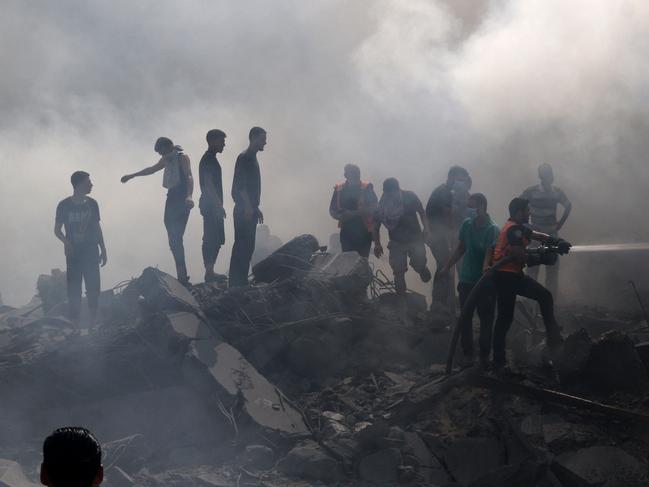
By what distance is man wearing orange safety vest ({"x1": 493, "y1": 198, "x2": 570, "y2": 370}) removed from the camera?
6.71 meters

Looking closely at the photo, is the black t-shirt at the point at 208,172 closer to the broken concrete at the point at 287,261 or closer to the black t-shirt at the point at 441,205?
the broken concrete at the point at 287,261

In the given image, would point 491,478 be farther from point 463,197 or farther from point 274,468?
point 463,197

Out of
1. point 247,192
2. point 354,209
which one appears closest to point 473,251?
point 354,209

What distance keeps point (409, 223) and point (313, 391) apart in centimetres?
258

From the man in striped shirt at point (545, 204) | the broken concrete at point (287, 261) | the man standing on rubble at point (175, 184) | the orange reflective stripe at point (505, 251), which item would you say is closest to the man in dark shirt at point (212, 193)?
the man standing on rubble at point (175, 184)

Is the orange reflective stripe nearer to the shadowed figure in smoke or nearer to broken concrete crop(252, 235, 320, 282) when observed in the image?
broken concrete crop(252, 235, 320, 282)

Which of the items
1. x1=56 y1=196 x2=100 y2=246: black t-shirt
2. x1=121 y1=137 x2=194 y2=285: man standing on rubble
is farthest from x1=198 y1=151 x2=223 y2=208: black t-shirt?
x1=56 y1=196 x2=100 y2=246: black t-shirt

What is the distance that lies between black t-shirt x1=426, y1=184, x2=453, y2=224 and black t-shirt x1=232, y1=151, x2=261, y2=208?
212cm

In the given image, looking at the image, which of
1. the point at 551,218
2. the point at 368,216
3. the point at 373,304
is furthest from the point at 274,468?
the point at 551,218

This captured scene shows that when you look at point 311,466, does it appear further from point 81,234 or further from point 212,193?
point 81,234

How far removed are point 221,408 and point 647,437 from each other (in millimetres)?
3418

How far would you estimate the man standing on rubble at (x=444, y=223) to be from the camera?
9078 mm

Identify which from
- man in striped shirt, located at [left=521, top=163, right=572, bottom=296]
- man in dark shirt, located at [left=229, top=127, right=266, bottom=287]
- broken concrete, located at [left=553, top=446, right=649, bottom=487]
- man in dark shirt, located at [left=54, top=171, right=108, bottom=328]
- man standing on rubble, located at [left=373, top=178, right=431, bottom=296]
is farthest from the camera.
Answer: man in striped shirt, located at [left=521, top=163, right=572, bottom=296]

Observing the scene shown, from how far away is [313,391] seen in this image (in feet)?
25.3
